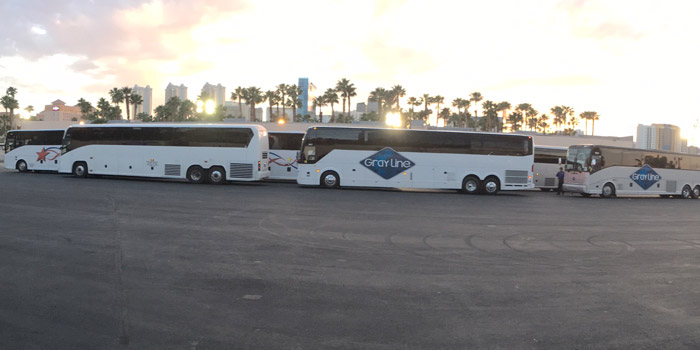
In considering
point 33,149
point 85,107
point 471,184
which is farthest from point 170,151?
point 85,107

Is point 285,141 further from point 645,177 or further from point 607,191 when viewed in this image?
point 645,177

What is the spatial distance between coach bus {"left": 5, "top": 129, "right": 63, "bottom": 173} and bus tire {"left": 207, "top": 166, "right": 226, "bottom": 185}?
12927 millimetres

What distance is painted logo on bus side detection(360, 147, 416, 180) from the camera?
24875mm

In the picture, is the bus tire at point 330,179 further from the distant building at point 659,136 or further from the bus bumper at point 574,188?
the distant building at point 659,136

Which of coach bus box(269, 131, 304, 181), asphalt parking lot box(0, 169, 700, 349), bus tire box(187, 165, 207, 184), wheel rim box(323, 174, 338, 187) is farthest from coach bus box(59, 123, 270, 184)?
asphalt parking lot box(0, 169, 700, 349)

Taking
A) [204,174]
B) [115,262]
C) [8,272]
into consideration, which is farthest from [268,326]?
[204,174]

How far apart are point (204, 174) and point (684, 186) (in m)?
29.8

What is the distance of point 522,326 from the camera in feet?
16.0

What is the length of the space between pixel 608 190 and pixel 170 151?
Result: 980 inches

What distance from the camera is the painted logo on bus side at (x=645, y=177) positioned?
28.2 m

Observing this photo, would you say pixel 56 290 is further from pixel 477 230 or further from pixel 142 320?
pixel 477 230

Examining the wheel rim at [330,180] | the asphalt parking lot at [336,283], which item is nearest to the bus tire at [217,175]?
the wheel rim at [330,180]

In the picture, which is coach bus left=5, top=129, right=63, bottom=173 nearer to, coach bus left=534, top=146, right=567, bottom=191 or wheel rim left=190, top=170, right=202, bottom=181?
wheel rim left=190, top=170, right=202, bottom=181

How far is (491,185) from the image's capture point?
25.0 metres
